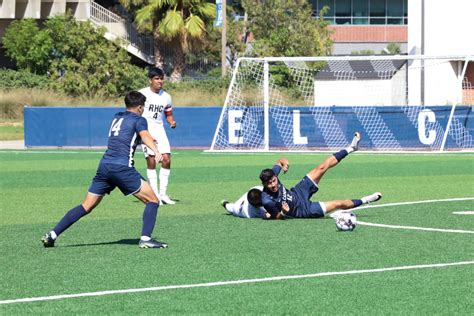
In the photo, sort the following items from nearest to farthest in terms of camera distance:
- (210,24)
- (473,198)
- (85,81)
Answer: (473,198)
(85,81)
(210,24)

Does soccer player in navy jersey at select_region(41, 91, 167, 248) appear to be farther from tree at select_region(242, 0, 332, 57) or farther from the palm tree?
tree at select_region(242, 0, 332, 57)

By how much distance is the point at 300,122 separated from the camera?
3597 cm

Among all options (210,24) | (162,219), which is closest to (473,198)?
(162,219)

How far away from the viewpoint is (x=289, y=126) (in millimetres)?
36094

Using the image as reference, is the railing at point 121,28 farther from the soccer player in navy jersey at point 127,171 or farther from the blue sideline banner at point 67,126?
the soccer player in navy jersey at point 127,171

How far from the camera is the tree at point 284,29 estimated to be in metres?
59.7

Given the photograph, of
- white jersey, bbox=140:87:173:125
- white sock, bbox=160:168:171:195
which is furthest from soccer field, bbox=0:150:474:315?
white jersey, bbox=140:87:173:125

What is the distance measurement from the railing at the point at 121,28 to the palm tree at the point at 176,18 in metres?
1.71

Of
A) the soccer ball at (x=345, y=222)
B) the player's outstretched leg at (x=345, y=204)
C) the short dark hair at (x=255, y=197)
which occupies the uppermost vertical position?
the short dark hair at (x=255, y=197)

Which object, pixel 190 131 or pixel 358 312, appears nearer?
pixel 358 312

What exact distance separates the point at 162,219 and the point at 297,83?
91.6 ft

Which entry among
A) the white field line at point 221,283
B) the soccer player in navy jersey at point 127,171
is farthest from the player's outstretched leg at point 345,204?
the white field line at point 221,283

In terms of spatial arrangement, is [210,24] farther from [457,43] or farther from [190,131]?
[190,131]

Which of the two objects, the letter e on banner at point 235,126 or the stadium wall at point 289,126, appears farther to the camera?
the letter e on banner at point 235,126
